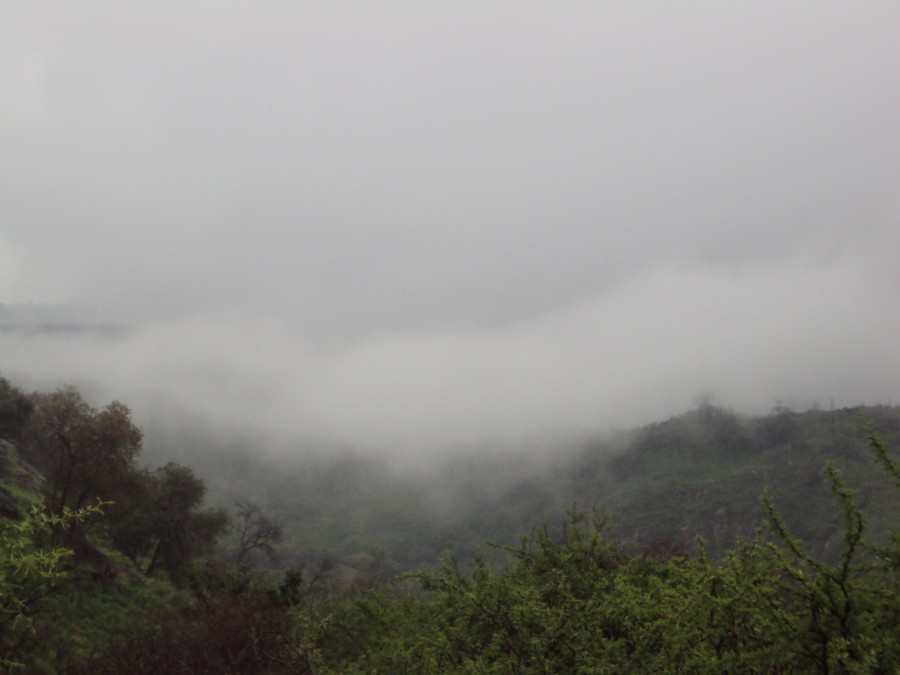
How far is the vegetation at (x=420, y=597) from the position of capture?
6027 mm

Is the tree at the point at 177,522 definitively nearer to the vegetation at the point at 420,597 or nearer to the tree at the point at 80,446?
the vegetation at the point at 420,597

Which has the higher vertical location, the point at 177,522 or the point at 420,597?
the point at 420,597

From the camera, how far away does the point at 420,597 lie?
20125mm

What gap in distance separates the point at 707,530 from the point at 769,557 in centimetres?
14723

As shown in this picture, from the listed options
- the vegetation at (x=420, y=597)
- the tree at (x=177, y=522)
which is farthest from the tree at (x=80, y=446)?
the tree at (x=177, y=522)

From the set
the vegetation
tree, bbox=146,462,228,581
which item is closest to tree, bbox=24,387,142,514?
the vegetation

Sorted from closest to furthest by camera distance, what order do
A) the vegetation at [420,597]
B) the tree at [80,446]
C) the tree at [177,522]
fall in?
the vegetation at [420,597] < the tree at [80,446] < the tree at [177,522]

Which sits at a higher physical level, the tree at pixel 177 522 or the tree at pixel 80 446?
the tree at pixel 80 446

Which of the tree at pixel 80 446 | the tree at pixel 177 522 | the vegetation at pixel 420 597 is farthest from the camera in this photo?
the tree at pixel 177 522

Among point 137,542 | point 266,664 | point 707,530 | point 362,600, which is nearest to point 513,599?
point 362,600

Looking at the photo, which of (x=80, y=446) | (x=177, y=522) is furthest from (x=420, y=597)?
(x=177, y=522)

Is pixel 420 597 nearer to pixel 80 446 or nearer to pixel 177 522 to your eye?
pixel 80 446

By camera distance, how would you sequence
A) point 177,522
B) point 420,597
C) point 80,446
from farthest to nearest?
point 177,522
point 80,446
point 420,597

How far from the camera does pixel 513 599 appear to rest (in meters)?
12.0
